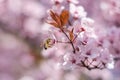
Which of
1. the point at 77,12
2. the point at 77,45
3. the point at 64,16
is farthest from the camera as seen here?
the point at 77,12

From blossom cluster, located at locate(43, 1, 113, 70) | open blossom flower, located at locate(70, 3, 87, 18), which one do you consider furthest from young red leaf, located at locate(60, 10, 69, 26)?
open blossom flower, located at locate(70, 3, 87, 18)

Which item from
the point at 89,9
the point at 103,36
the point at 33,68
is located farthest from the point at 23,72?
the point at 103,36

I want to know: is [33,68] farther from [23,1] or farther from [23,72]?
[23,1]

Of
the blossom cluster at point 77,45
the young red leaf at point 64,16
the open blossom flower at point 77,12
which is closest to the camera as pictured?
the young red leaf at point 64,16

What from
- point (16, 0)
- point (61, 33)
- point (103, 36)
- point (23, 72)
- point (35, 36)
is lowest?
point (61, 33)

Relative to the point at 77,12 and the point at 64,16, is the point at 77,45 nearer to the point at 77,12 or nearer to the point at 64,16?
the point at 64,16

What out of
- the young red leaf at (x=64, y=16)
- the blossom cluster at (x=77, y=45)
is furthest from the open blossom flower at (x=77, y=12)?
the young red leaf at (x=64, y=16)

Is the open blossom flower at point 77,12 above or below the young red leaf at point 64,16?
above

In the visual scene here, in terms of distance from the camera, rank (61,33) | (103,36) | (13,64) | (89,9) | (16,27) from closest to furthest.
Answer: (61,33) → (103,36) → (89,9) → (16,27) → (13,64)

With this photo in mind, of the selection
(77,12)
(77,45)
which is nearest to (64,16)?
(77,45)

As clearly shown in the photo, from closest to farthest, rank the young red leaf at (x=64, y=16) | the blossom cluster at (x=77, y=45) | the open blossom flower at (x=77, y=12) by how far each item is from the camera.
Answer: the young red leaf at (x=64, y=16) → the blossom cluster at (x=77, y=45) → the open blossom flower at (x=77, y=12)

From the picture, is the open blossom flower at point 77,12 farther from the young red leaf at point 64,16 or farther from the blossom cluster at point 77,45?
the young red leaf at point 64,16
